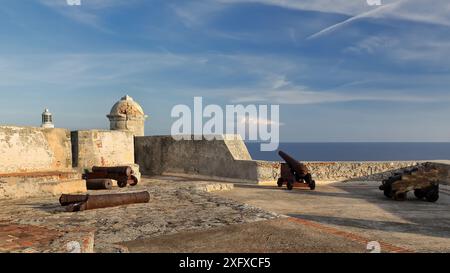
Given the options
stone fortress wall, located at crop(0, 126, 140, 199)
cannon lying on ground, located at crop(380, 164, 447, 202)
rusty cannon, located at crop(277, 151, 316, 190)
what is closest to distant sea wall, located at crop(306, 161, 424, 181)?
rusty cannon, located at crop(277, 151, 316, 190)

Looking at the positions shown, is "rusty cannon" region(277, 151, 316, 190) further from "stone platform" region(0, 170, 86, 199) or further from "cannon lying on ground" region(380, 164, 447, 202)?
"stone platform" region(0, 170, 86, 199)

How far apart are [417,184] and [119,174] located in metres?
8.30

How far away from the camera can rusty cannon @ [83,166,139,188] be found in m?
10.6

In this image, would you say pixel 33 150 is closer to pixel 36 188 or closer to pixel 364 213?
pixel 36 188

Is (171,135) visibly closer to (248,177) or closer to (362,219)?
(248,177)

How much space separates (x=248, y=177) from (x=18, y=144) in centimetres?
750

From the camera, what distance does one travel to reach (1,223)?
4.99m

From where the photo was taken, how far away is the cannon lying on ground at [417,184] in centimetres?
964

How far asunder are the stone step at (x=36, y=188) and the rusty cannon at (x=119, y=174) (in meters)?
1.99

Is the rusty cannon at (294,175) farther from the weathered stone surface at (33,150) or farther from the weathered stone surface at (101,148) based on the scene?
the weathered stone surface at (33,150)

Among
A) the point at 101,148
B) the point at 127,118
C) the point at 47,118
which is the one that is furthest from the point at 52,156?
the point at 47,118
